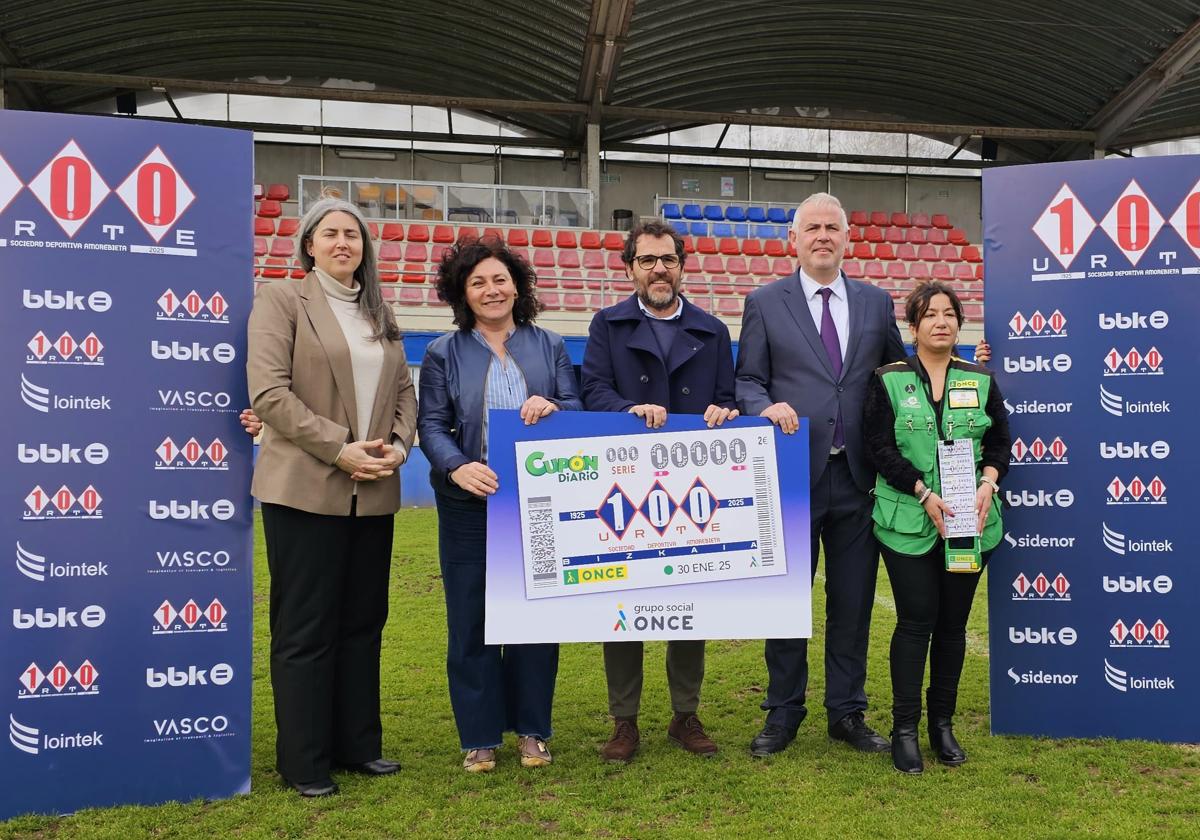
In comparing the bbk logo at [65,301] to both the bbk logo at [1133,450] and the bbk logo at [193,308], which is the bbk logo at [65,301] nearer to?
the bbk logo at [193,308]

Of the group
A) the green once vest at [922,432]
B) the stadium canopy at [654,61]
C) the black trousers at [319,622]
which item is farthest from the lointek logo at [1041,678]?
the stadium canopy at [654,61]

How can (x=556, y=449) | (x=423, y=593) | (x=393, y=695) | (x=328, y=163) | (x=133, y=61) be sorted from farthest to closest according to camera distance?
(x=328, y=163) → (x=133, y=61) → (x=423, y=593) → (x=393, y=695) → (x=556, y=449)

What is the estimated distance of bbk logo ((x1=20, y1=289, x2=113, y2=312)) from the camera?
334 centimetres

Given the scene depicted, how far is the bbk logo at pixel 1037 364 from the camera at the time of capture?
164 inches

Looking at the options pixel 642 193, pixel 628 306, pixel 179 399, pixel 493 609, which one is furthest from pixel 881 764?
pixel 642 193

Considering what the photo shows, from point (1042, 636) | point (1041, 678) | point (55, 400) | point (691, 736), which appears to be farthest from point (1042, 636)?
point (55, 400)

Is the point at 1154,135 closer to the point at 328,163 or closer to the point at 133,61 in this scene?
the point at 328,163

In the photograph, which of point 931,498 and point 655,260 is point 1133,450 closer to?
point 931,498

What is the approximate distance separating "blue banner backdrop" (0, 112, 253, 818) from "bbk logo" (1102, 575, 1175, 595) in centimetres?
366

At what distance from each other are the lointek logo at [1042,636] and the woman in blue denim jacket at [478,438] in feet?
6.82

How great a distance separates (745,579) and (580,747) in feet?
3.62

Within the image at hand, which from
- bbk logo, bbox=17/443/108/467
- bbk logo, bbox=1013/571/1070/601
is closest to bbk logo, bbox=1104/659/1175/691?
bbk logo, bbox=1013/571/1070/601

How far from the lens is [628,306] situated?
3.92 metres

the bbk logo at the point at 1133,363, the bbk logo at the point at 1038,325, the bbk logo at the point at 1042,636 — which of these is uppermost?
the bbk logo at the point at 1038,325
